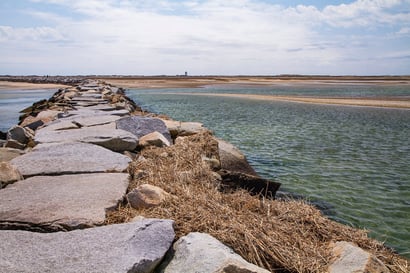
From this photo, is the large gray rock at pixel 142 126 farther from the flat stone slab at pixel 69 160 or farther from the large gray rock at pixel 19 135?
the large gray rock at pixel 19 135

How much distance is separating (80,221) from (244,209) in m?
1.28

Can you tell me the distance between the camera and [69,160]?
4.10 meters

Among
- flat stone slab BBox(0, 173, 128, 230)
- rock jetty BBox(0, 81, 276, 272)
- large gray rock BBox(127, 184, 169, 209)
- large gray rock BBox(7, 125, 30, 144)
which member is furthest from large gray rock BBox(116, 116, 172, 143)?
large gray rock BBox(127, 184, 169, 209)

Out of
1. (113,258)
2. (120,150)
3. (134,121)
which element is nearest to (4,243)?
(113,258)

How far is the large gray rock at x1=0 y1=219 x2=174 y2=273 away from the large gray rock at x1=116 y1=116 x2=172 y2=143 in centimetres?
346

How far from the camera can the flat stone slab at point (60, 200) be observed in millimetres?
2570

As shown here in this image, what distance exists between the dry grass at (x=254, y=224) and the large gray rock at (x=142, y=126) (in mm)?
2144

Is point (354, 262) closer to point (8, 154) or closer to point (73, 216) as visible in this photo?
point (73, 216)

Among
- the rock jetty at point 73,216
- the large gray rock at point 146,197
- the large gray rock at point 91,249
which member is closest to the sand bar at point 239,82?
the rock jetty at point 73,216

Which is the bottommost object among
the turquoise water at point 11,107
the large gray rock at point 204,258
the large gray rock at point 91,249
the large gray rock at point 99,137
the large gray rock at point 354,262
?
the turquoise water at point 11,107

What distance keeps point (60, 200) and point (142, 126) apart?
317cm

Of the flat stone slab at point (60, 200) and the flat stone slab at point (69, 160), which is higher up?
the flat stone slab at point (69, 160)

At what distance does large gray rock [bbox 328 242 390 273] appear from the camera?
2277mm

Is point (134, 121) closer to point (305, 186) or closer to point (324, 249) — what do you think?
point (305, 186)
